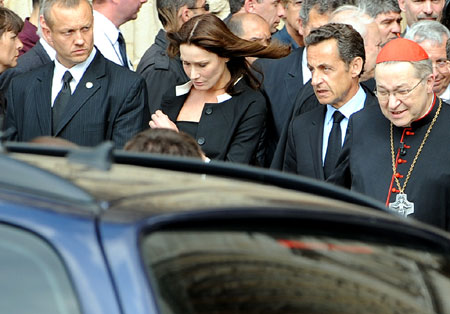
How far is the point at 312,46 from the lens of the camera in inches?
286

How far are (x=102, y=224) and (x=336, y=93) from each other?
497 centimetres

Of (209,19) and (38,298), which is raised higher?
(209,19)

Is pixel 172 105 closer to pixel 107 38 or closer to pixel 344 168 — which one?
pixel 107 38

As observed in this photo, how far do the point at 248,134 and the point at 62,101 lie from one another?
50.7 inches

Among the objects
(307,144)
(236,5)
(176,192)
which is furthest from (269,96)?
(176,192)

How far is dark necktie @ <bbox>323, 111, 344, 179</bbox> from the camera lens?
693cm

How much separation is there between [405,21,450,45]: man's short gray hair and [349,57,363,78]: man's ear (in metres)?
1.02

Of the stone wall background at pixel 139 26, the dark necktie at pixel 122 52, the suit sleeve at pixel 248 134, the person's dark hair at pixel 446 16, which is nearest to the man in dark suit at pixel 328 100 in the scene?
the suit sleeve at pixel 248 134

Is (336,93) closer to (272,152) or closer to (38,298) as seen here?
(272,152)

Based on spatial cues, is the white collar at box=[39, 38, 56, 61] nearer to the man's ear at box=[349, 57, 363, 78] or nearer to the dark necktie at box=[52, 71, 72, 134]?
the dark necktie at box=[52, 71, 72, 134]

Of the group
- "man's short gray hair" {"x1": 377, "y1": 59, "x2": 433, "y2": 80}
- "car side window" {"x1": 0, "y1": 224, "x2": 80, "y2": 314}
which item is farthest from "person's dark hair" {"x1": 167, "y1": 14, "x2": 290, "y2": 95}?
"car side window" {"x1": 0, "y1": 224, "x2": 80, "y2": 314}

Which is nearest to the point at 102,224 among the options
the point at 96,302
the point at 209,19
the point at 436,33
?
the point at 96,302

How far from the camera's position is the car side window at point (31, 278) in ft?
7.23

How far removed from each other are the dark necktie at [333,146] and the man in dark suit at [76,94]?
4.20 ft
